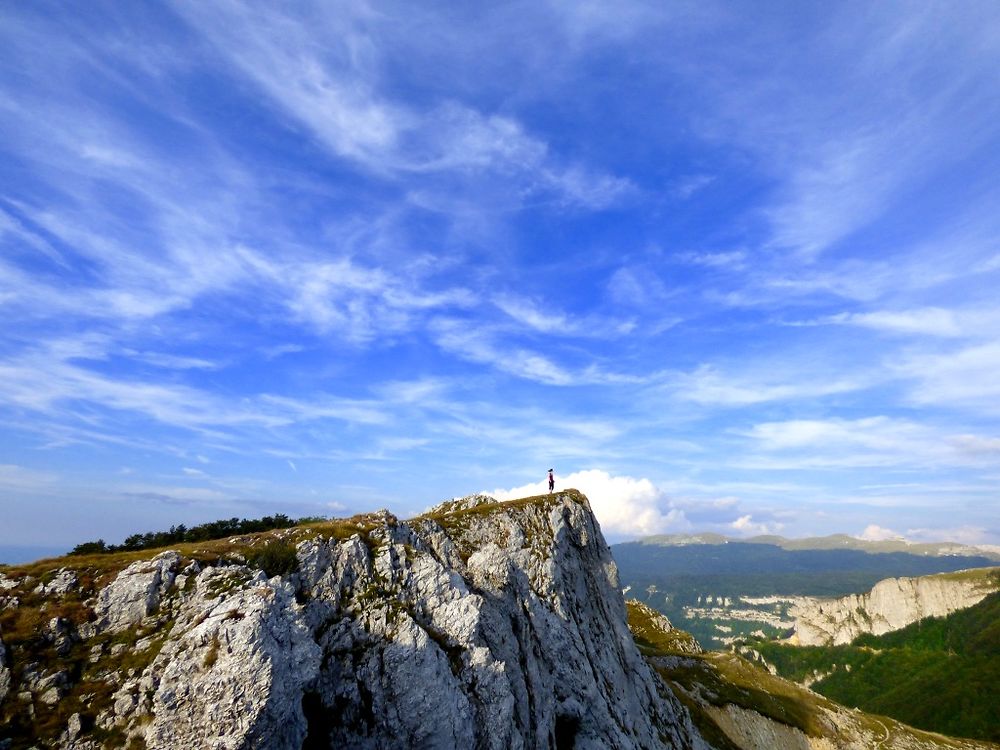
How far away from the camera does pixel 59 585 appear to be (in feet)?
83.4

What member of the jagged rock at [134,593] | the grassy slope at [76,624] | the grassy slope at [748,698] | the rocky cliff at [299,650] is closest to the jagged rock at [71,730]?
the rocky cliff at [299,650]

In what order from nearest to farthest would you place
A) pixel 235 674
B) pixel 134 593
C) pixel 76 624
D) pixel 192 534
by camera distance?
pixel 235 674 < pixel 76 624 < pixel 134 593 < pixel 192 534

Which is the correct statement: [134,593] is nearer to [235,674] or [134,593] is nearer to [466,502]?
[235,674]

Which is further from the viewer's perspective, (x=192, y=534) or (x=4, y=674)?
(x=192, y=534)

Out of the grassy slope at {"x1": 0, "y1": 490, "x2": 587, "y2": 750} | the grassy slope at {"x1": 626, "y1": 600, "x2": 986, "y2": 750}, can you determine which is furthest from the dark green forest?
the grassy slope at {"x1": 626, "y1": 600, "x2": 986, "y2": 750}

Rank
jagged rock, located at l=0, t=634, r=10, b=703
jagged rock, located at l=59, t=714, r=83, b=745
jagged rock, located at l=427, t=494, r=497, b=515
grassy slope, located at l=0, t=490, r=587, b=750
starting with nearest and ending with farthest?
jagged rock, located at l=59, t=714, r=83, b=745, grassy slope, located at l=0, t=490, r=587, b=750, jagged rock, located at l=0, t=634, r=10, b=703, jagged rock, located at l=427, t=494, r=497, b=515

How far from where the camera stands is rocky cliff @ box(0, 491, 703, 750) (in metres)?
21.3

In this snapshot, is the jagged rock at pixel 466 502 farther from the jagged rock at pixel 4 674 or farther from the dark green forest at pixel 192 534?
the jagged rock at pixel 4 674

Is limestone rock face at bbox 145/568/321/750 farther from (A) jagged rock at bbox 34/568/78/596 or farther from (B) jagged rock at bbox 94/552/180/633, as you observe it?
(A) jagged rock at bbox 34/568/78/596

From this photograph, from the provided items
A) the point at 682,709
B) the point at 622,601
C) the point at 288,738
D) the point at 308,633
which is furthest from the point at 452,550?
the point at 682,709

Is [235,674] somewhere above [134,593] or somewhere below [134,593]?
below

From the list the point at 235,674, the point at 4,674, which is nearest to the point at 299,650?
the point at 235,674

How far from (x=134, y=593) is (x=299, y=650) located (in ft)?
29.3

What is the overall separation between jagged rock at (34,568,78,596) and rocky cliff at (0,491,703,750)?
2.6 inches
